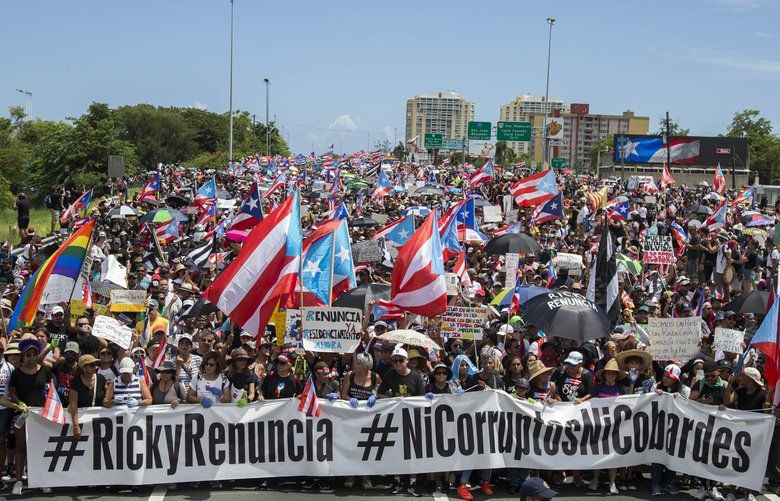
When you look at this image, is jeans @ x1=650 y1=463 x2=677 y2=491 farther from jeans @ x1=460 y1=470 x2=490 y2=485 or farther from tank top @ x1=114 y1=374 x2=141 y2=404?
tank top @ x1=114 y1=374 x2=141 y2=404

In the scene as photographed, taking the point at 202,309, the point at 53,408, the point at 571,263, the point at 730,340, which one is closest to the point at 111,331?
the point at 53,408

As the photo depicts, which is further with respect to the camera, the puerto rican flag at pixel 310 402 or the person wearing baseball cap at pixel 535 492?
the puerto rican flag at pixel 310 402

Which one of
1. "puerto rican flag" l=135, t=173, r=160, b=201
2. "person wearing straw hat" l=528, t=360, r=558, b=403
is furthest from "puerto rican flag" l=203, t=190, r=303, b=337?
"puerto rican flag" l=135, t=173, r=160, b=201

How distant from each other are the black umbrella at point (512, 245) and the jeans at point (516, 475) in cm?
868

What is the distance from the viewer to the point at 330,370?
10.2 m

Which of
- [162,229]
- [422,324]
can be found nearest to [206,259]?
[162,229]

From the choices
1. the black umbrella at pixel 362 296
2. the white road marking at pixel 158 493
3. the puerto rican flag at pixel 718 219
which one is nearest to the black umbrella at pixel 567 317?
the black umbrella at pixel 362 296

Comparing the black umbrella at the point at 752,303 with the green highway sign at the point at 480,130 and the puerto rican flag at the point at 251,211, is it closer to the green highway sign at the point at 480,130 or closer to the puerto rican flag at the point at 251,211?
the puerto rican flag at the point at 251,211

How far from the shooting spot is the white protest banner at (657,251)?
58.5ft

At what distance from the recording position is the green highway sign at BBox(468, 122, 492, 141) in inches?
2886

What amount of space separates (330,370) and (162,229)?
37.5 ft

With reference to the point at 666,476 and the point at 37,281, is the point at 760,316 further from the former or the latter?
Result: the point at 37,281

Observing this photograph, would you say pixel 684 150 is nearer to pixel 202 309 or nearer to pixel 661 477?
pixel 202 309

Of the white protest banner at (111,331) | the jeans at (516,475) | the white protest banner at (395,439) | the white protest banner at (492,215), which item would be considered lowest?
the jeans at (516,475)
